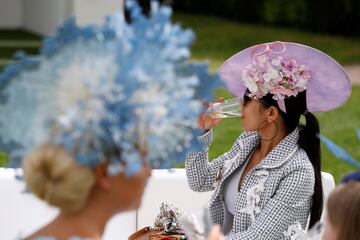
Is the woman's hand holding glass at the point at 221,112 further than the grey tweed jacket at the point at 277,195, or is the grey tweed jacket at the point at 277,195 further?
the woman's hand holding glass at the point at 221,112

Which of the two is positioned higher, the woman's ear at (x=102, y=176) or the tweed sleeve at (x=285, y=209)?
the woman's ear at (x=102, y=176)

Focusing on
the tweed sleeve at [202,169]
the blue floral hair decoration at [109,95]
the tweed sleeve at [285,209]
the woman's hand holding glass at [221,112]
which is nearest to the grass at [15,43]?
the tweed sleeve at [202,169]

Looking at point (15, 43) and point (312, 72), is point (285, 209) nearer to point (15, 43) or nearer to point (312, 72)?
point (312, 72)

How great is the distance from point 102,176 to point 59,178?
0.11 m

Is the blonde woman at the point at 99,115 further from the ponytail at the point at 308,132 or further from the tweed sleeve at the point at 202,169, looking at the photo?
the tweed sleeve at the point at 202,169

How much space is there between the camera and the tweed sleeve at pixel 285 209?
358cm

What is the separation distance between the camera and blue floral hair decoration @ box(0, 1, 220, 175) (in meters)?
2.08

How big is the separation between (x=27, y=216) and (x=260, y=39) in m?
10.2

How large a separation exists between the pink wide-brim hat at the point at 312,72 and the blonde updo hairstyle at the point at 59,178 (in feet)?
6.04

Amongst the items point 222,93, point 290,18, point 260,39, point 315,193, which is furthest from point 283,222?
point 290,18

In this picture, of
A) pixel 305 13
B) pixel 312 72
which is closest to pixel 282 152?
pixel 312 72

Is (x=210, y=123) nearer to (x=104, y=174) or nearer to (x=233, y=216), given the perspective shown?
(x=233, y=216)

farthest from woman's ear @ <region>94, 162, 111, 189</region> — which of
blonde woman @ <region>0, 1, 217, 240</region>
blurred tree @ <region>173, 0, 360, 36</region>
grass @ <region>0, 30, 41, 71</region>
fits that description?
blurred tree @ <region>173, 0, 360, 36</region>

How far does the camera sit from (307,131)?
3820mm
